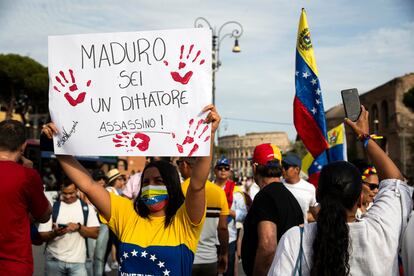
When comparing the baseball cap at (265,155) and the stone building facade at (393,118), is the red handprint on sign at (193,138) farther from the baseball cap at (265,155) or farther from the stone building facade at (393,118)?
the stone building facade at (393,118)

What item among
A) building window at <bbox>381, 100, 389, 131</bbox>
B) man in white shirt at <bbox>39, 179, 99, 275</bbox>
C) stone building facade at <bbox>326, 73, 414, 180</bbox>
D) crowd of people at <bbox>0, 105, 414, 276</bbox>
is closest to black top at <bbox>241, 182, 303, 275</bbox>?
crowd of people at <bbox>0, 105, 414, 276</bbox>

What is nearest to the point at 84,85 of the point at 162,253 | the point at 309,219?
the point at 162,253

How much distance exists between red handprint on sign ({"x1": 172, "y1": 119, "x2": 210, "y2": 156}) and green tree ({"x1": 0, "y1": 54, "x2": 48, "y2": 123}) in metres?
51.4

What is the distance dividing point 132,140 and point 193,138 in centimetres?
39

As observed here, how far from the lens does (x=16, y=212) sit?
139 inches

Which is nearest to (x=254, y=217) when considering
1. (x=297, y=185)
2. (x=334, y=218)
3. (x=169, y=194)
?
(x=169, y=194)

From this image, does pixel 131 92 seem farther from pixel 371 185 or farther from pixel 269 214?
pixel 371 185

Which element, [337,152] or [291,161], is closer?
[291,161]

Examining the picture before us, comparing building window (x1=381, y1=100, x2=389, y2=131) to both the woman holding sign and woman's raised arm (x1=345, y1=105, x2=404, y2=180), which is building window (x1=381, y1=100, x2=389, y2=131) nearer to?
woman's raised arm (x1=345, y1=105, x2=404, y2=180)

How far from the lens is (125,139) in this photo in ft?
10.8

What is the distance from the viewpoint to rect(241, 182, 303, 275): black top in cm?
388

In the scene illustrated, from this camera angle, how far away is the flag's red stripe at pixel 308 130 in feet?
17.8

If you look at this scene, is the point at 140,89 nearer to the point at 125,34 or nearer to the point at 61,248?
the point at 125,34
